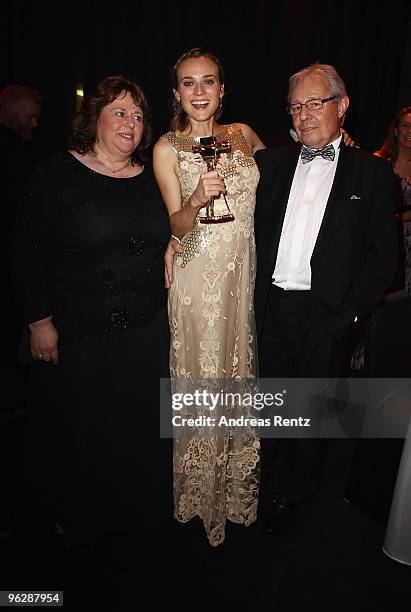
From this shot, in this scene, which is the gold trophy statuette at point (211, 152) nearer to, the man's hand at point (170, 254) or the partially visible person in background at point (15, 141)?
the man's hand at point (170, 254)

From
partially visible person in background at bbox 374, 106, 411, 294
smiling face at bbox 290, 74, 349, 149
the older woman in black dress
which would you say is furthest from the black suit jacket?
partially visible person in background at bbox 374, 106, 411, 294

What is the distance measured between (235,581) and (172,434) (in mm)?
616

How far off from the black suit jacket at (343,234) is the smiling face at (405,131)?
179cm

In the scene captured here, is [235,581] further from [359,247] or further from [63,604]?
[359,247]

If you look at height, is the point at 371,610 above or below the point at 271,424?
below

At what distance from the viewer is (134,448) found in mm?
2230

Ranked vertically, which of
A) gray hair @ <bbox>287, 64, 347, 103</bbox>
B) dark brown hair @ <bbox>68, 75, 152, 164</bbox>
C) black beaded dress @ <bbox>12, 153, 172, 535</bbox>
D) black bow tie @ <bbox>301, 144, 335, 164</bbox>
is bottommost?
black beaded dress @ <bbox>12, 153, 172, 535</bbox>

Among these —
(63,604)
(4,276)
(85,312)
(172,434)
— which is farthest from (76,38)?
(63,604)

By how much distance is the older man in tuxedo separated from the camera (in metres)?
2.13

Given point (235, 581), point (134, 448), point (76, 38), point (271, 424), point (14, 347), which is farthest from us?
point (14, 347)

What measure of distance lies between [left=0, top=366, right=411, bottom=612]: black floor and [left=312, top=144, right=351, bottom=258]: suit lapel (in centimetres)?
116

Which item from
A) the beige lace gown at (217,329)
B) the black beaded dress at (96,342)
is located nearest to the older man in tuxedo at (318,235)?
the beige lace gown at (217,329)

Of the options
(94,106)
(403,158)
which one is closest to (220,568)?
(94,106)

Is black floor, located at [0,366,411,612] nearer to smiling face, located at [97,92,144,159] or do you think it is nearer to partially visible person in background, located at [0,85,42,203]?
smiling face, located at [97,92,144,159]
